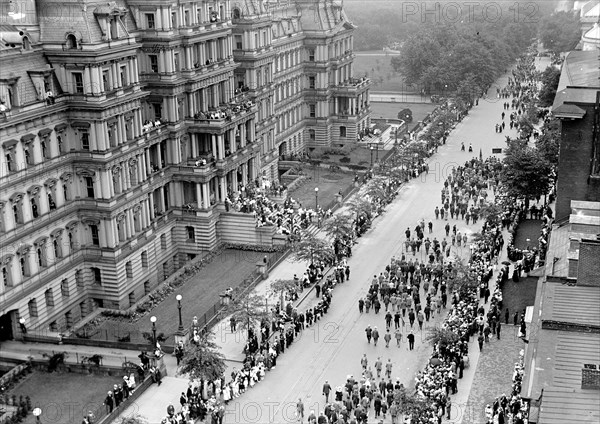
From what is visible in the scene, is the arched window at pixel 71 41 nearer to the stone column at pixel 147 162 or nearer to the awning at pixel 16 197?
the awning at pixel 16 197

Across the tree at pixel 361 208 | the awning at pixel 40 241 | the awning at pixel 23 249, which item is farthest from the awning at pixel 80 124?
the tree at pixel 361 208

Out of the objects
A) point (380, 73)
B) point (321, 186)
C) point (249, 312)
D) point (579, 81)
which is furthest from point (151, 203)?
point (380, 73)

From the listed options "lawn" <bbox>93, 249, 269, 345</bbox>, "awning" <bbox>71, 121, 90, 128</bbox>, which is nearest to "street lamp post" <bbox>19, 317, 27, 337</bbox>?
"lawn" <bbox>93, 249, 269, 345</bbox>

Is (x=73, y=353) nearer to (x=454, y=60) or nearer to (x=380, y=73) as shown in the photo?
(x=454, y=60)

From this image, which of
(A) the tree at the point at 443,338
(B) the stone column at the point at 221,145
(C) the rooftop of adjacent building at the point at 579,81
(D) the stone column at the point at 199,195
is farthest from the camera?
(B) the stone column at the point at 221,145

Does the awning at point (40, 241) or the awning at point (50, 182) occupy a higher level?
the awning at point (50, 182)
